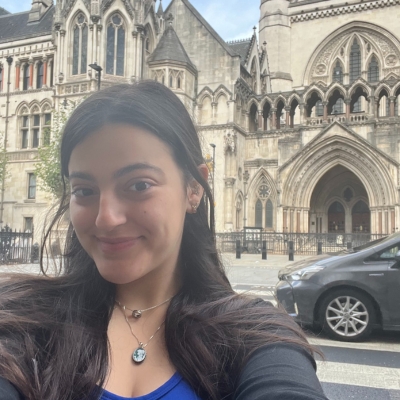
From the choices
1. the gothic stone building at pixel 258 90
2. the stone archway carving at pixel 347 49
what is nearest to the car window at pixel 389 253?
the gothic stone building at pixel 258 90

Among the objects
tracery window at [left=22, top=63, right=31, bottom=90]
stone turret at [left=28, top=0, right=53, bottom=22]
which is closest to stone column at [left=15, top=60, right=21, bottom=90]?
tracery window at [left=22, top=63, right=31, bottom=90]

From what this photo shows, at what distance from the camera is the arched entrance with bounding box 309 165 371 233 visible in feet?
105

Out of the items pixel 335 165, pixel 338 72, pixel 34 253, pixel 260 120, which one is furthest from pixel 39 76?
pixel 338 72

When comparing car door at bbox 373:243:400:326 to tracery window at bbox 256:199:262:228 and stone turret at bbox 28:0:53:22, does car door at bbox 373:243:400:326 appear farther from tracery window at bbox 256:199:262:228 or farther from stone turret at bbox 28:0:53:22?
stone turret at bbox 28:0:53:22

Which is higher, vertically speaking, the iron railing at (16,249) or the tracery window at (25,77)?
the tracery window at (25,77)

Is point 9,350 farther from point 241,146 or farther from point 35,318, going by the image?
point 241,146

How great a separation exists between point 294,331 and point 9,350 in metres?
0.92

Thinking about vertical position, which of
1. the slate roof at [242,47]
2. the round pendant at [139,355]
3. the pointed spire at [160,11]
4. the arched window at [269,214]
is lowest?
the round pendant at [139,355]

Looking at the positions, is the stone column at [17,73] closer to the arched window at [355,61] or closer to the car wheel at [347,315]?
the arched window at [355,61]

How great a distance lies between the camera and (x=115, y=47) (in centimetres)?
2897

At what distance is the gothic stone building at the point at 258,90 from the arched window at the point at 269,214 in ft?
0.25

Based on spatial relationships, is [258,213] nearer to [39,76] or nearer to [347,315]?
[39,76]

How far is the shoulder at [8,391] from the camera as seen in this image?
3.84ft

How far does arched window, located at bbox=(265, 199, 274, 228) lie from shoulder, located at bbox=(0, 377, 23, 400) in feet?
97.9
